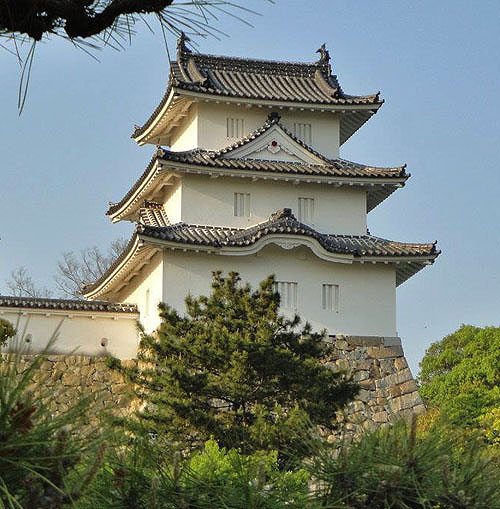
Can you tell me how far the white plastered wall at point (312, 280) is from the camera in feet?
66.4

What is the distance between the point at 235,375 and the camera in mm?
12773

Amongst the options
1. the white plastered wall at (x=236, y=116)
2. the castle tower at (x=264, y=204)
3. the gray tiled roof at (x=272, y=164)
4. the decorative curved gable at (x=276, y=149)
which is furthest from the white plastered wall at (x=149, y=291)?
the white plastered wall at (x=236, y=116)

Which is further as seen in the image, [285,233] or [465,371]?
[465,371]

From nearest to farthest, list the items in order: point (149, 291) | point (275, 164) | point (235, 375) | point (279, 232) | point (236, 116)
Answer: point (235, 375) < point (279, 232) < point (149, 291) < point (275, 164) < point (236, 116)

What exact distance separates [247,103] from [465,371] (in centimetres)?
1396

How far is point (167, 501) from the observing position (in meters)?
2.61

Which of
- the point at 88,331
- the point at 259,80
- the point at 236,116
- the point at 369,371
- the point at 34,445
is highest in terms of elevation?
the point at 259,80

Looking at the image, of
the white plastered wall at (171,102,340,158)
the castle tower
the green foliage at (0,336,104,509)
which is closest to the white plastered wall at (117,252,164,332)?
the castle tower

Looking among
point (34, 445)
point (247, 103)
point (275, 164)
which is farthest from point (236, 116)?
point (34, 445)

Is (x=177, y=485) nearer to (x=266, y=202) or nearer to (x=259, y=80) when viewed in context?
(x=266, y=202)

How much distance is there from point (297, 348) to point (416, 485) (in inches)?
424

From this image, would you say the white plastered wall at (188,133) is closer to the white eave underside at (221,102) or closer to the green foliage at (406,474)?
the white eave underside at (221,102)

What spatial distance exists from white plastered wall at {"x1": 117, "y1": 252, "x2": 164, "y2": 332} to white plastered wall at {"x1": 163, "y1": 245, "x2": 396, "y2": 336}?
0.30 meters

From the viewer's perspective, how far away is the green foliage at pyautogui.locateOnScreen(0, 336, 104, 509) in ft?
6.84
